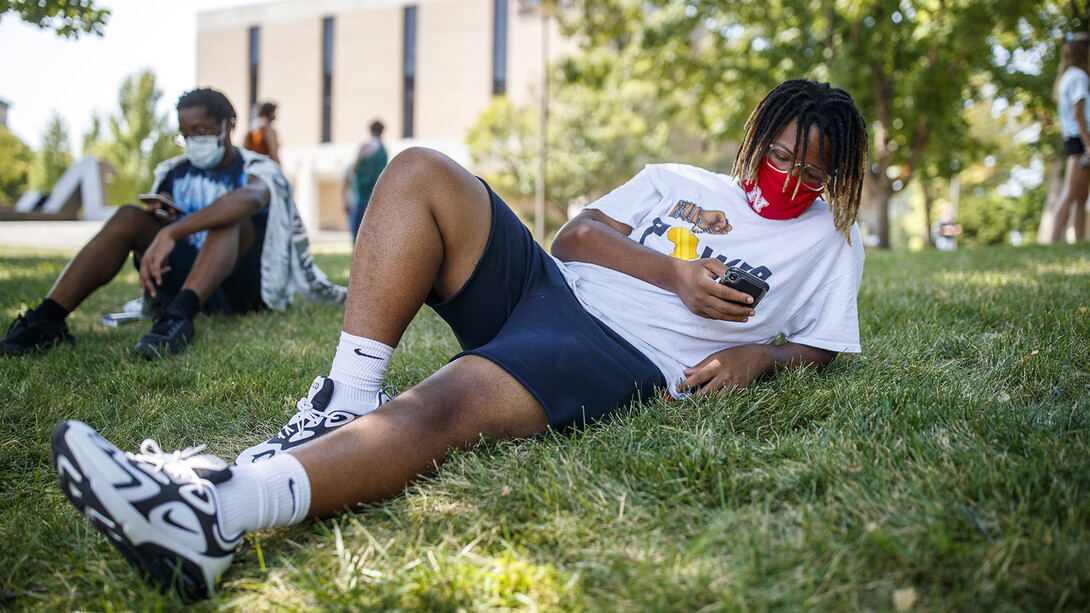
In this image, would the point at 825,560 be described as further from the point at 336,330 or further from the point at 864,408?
the point at 336,330


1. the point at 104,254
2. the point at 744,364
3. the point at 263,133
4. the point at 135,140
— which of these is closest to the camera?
the point at 744,364

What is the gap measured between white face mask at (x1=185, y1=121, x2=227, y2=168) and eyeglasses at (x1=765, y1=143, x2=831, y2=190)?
10.5 feet

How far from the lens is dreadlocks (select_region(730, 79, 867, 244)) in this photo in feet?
7.54

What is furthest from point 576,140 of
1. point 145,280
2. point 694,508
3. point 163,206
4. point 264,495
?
point 264,495

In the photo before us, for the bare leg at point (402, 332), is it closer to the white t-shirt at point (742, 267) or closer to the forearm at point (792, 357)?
the white t-shirt at point (742, 267)

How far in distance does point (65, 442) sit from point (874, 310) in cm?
380

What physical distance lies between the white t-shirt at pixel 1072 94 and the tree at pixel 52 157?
40.1 m

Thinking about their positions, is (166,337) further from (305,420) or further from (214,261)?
(305,420)

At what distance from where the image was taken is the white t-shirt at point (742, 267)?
2238mm

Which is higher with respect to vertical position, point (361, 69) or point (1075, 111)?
point (361, 69)

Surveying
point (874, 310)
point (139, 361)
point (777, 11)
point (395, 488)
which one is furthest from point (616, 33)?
point (395, 488)

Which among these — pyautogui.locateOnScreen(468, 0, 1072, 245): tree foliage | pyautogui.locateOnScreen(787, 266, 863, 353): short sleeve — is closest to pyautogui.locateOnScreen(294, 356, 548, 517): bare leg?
pyautogui.locateOnScreen(787, 266, 863, 353): short sleeve

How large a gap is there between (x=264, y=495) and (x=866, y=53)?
13.9 meters

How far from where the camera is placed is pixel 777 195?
7.71 ft
